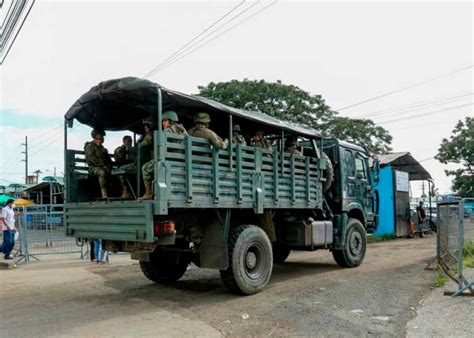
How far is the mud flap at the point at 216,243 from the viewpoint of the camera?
23.1ft

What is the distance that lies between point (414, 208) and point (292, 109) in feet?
29.2

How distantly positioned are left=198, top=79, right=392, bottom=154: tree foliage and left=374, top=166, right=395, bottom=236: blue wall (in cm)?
483

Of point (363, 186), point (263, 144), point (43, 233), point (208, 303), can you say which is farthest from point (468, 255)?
point (43, 233)

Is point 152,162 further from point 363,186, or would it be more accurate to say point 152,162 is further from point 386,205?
point 386,205

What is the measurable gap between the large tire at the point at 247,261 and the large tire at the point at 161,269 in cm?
152

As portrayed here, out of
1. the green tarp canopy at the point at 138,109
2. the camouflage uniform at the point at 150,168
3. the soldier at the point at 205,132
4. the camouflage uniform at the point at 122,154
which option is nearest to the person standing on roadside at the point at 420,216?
the green tarp canopy at the point at 138,109

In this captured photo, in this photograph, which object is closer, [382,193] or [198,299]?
[198,299]

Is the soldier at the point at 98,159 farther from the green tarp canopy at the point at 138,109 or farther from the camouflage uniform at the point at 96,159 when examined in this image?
the green tarp canopy at the point at 138,109

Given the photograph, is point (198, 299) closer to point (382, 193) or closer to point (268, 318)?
point (268, 318)

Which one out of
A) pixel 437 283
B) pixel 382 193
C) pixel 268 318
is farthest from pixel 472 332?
pixel 382 193

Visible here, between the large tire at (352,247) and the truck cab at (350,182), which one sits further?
the truck cab at (350,182)

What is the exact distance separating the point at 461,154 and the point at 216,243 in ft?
124

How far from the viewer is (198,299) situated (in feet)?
23.9

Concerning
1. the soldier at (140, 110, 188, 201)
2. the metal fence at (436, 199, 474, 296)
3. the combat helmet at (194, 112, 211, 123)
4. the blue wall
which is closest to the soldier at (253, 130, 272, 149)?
the combat helmet at (194, 112, 211, 123)
